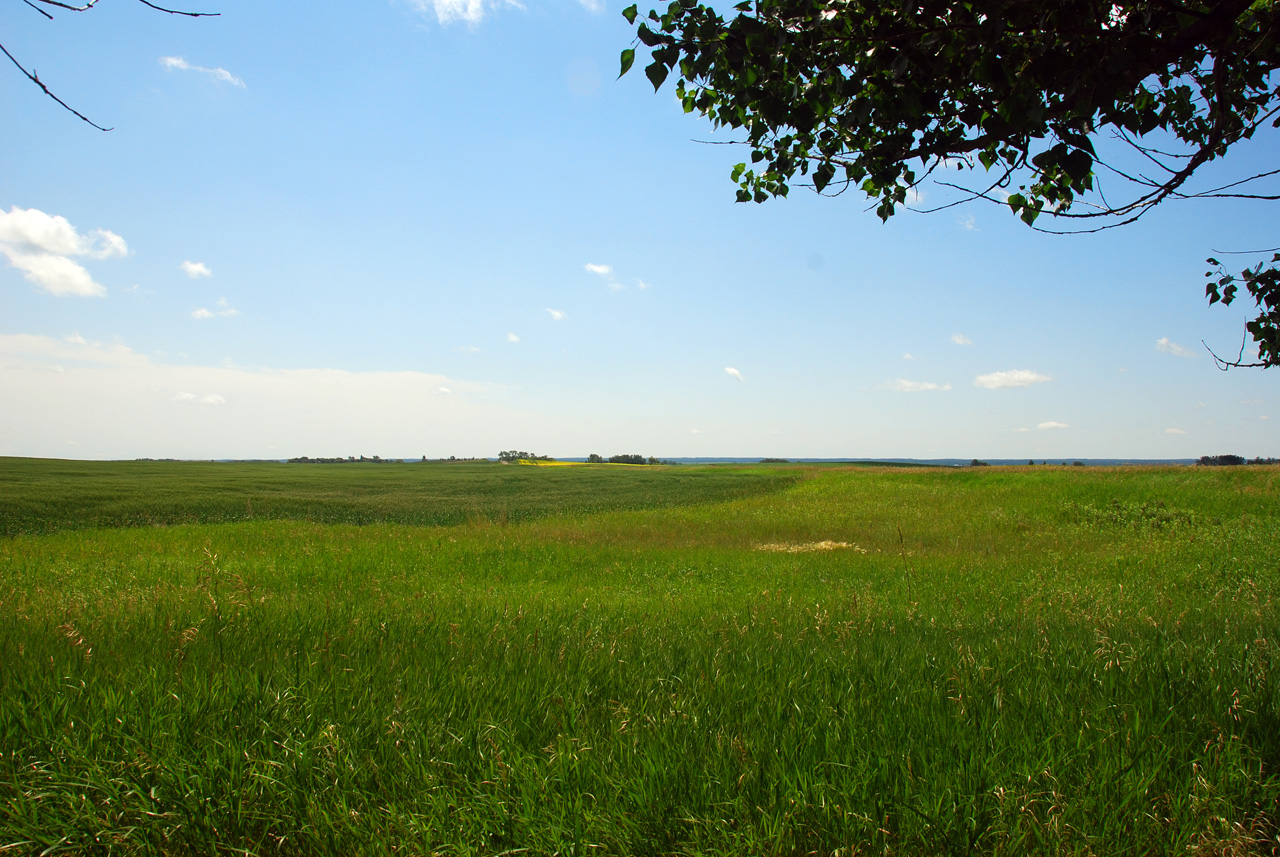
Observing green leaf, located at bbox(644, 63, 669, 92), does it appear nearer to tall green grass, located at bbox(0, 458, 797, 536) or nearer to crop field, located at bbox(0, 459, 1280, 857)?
crop field, located at bbox(0, 459, 1280, 857)

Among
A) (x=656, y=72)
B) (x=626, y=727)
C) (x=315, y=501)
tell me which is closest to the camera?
(x=626, y=727)

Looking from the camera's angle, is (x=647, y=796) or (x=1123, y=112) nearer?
(x=647, y=796)

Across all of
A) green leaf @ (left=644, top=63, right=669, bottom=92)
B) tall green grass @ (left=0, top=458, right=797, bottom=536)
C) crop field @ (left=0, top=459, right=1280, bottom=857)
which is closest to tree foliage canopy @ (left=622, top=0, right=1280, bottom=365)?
green leaf @ (left=644, top=63, right=669, bottom=92)

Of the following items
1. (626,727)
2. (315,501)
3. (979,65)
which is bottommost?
(315,501)

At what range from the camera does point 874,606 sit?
7133 millimetres

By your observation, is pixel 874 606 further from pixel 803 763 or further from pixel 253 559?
pixel 253 559

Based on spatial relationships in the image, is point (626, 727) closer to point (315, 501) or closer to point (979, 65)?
point (979, 65)

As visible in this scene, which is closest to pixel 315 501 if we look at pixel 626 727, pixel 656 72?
pixel 626 727

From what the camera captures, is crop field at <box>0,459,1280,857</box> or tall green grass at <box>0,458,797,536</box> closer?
crop field at <box>0,459,1280,857</box>

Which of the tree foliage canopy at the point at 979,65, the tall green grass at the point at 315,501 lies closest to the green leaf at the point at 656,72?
the tree foliage canopy at the point at 979,65

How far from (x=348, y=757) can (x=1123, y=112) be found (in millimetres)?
6076

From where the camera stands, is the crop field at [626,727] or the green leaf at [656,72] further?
the green leaf at [656,72]

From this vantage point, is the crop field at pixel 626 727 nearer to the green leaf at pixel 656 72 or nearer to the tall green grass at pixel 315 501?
the green leaf at pixel 656 72

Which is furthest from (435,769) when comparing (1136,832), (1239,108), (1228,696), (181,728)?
(1239,108)
